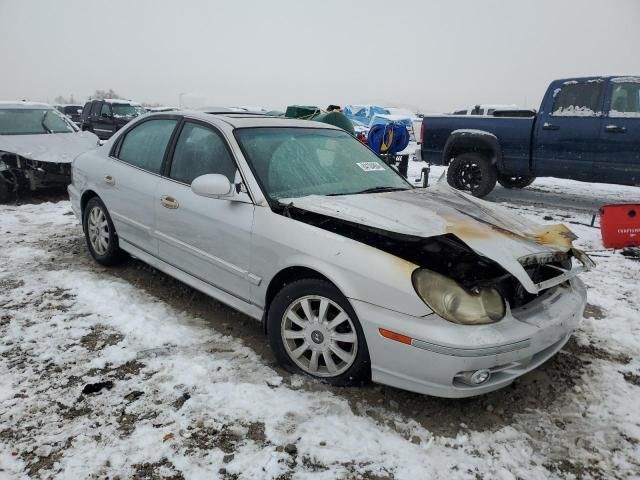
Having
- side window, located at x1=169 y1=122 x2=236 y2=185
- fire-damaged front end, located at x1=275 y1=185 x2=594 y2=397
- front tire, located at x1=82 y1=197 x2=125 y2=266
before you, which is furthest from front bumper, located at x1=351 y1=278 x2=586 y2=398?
front tire, located at x1=82 y1=197 x2=125 y2=266

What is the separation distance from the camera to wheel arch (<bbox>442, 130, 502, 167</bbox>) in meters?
8.21

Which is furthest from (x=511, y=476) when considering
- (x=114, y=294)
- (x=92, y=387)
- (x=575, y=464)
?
(x=114, y=294)

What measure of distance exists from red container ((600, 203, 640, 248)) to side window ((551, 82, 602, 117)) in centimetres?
282

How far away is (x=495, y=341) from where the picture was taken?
7.27 feet

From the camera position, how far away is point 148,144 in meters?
3.88

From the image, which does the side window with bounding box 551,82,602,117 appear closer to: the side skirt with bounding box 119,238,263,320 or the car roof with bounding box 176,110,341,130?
the car roof with bounding box 176,110,341,130

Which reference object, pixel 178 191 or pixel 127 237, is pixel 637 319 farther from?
pixel 127 237

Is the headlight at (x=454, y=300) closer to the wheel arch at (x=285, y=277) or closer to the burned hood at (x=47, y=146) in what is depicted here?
the wheel arch at (x=285, y=277)

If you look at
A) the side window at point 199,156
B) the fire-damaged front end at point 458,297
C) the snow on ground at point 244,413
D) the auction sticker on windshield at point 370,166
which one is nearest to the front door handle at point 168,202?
the side window at point 199,156

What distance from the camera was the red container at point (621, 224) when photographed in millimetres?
5211

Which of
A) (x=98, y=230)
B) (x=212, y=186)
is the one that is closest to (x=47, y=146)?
(x=98, y=230)

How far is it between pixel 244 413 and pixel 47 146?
22.1 ft

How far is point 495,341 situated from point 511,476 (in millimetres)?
602

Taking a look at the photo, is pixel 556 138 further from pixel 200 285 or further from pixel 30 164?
pixel 30 164
